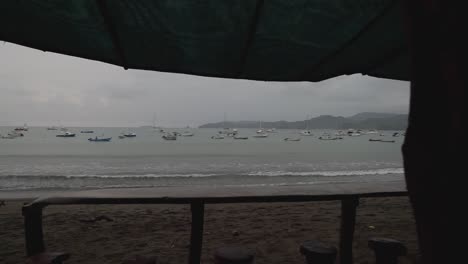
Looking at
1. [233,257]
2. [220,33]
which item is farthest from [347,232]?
[220,33]

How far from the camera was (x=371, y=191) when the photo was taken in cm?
411

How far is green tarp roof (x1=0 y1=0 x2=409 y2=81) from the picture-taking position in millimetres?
→ 2385

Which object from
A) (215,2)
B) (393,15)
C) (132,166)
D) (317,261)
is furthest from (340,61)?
(132,166)

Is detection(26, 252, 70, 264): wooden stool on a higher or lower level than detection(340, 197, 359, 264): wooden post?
higher

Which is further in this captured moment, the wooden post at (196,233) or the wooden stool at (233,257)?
the wooden post at (196,233)

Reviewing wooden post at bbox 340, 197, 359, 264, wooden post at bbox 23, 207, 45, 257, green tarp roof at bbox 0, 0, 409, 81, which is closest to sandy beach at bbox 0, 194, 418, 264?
wooden post at bbox 340, 197, 359, 264

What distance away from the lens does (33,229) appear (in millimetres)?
3664

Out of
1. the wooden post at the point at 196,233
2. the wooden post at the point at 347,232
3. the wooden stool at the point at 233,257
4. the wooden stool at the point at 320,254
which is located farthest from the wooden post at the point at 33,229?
the wooden post at the point at 347,232

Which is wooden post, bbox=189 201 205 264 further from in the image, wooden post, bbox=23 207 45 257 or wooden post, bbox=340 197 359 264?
wooden post, bbox=340 197 359 264

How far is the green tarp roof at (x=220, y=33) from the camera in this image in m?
2.38

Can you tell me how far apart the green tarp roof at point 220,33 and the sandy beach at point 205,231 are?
3246mm

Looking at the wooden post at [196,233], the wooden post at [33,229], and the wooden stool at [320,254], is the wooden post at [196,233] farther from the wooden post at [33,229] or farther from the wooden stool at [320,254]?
the wooden post at [33,229]

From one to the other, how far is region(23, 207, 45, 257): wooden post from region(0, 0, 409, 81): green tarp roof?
2.00 metres

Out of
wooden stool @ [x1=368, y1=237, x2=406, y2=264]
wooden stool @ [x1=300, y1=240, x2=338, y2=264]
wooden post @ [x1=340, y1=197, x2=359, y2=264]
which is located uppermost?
wooden stool @ [x1=300, y1=240, x2=338, y2=264]
